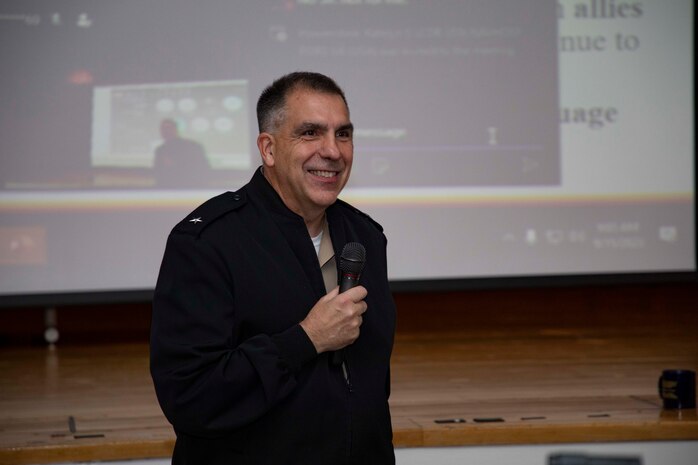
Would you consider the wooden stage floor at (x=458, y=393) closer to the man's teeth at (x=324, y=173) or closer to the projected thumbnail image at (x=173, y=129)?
the projected thumbnail image at (x=173, y=129)

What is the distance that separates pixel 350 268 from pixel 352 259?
0.02 metres

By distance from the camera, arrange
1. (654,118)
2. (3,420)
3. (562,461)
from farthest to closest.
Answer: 1. (654,118)
2. (3,420)
3. (562,461)

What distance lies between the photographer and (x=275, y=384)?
78.5 inches

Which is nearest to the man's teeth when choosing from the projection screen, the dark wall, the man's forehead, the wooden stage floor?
the man's forehead

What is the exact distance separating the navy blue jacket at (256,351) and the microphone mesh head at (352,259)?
0.29ft

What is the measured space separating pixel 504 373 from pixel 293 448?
2343 mm

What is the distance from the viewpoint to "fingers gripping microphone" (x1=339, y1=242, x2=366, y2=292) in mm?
2055

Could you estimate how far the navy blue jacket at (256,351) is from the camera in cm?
200

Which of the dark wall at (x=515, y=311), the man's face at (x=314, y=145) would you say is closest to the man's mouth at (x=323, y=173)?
the man's face at (x=314, y=145)

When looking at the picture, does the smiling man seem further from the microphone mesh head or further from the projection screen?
the projection screen

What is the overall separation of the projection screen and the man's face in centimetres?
284

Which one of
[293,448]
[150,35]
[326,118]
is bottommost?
[293,448]

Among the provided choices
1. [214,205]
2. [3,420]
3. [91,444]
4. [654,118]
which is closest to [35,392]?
[3,420]

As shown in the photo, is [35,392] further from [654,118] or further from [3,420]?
[654,118]
